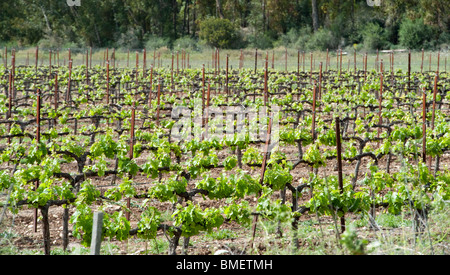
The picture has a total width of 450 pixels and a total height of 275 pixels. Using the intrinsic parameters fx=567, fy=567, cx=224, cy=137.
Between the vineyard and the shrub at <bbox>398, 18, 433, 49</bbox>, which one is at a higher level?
the shrub at <bbox>398, 18, 433, 49</bbox>

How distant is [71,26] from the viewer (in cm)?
5141

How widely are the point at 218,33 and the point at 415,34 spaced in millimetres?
14291

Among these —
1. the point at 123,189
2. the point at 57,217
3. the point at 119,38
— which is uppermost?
the point at 119,38

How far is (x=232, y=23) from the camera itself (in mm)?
44500

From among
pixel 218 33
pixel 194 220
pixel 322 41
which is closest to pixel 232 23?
pixel 218 33

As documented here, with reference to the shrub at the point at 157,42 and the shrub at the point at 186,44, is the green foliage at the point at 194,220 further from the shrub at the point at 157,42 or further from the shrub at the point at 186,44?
the shrub at the point at 157,42

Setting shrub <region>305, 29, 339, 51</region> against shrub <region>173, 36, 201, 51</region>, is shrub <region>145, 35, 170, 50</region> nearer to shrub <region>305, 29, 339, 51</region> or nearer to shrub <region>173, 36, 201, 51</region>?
shrub <region>173, 36, 201, 51</region>

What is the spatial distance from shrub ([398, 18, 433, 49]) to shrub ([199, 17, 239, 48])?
41.5 ft

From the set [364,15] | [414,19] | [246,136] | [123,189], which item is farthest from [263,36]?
[123,189]

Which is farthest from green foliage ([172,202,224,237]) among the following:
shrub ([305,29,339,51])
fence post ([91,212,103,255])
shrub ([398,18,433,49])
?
shrub ([305,29,339,51])

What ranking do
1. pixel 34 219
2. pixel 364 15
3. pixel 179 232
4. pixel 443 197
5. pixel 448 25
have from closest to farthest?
1. pixel 179 232
2. pixel 443 197
3. pixel 34 219
4. pixel 448 25
5. pixel 364 15

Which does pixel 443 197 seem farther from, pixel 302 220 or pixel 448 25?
pixel 448 25

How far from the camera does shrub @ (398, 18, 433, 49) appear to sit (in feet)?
130
